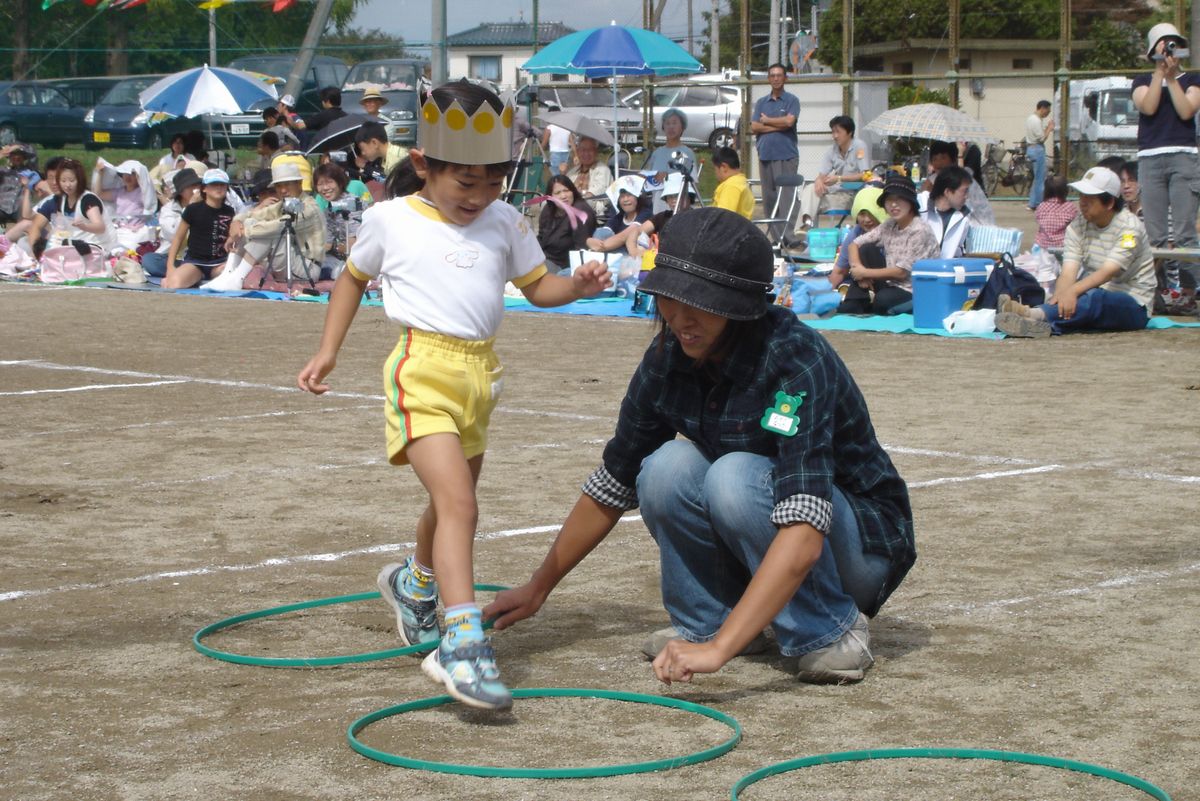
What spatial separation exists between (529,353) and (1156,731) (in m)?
8.58

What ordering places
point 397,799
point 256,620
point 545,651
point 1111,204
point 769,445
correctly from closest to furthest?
1. point 397,799
2. point 769,445
3. point 545,651
4. point 256,620
5. point 1111,204

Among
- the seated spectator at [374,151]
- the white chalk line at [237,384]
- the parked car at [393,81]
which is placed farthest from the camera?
the parked car at [393,81]

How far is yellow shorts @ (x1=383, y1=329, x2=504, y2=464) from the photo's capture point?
14.1 ft

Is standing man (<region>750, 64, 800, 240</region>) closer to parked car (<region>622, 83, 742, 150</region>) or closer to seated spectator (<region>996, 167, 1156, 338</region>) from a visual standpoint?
seated spectator (<region>996, 167, 1156, 338</region>)

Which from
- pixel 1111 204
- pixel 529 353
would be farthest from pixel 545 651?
pixel 1111 204

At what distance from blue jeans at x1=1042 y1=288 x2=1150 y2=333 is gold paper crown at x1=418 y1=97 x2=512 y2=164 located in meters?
8.71

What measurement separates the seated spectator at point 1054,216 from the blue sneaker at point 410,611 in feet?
39.6

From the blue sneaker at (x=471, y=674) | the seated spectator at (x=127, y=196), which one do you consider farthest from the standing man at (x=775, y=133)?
the blue sneaker at (x=471, y=674)

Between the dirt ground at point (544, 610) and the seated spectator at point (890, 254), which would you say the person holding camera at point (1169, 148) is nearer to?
the seated spectator at point (890, 254)

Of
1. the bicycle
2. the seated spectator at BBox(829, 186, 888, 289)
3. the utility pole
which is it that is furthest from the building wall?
the seated spectator at BBox(829, 186, 888, 289)

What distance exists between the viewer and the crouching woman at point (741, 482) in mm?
3912

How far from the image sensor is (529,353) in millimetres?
12133

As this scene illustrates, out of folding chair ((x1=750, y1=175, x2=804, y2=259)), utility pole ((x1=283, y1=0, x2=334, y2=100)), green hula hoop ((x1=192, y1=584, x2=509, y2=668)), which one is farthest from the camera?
utility pole ((x1=283, y1=0, x2=334, y2=100))

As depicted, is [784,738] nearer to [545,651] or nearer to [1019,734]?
[1019,734]
